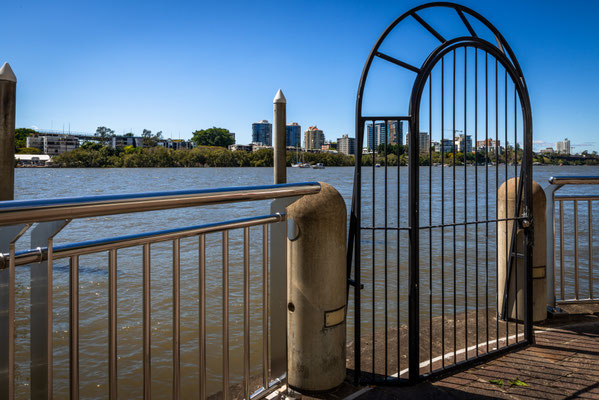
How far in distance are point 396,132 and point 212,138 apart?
5895 inches

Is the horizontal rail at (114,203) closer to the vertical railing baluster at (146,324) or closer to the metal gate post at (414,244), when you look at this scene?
the vertical railing baluster at (146,324)

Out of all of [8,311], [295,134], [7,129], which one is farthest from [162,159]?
[8,311]

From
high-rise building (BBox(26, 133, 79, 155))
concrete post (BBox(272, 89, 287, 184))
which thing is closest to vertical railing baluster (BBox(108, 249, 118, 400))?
concrete post (BBox(272, 89, 287, 184))

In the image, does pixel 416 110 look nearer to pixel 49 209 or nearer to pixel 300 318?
A: pixel 300 318

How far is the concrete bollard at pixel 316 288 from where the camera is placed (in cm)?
243

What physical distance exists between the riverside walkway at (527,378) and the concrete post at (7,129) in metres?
1.96

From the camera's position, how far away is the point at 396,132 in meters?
2.87

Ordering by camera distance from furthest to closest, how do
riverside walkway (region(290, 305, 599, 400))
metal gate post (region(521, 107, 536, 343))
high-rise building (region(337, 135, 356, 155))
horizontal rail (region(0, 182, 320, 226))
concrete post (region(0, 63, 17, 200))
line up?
1. metal gate post (region(521, 107, 536, 343))
2. high-rise building (region(337, 135, 356, 155))
3. riverside walkway (region(290, 305, 599, 400))
4. concrete post (region(0, 63, 17, 200))
5. horizontal rail (region(0, 182, 320, 226))

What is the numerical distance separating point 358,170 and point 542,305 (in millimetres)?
2443

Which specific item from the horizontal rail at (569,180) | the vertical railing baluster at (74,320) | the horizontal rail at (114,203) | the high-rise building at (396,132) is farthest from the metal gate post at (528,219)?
the vertical railing baluster at (74,320)

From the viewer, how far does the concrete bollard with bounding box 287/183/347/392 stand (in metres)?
2.43

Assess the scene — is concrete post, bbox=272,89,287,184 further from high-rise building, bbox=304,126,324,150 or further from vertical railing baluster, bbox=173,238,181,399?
high-rise building, bbox=304,126,324,150

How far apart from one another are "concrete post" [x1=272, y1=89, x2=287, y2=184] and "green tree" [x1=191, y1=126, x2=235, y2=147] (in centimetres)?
14311

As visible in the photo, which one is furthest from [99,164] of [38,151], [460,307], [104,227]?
[460,307]
